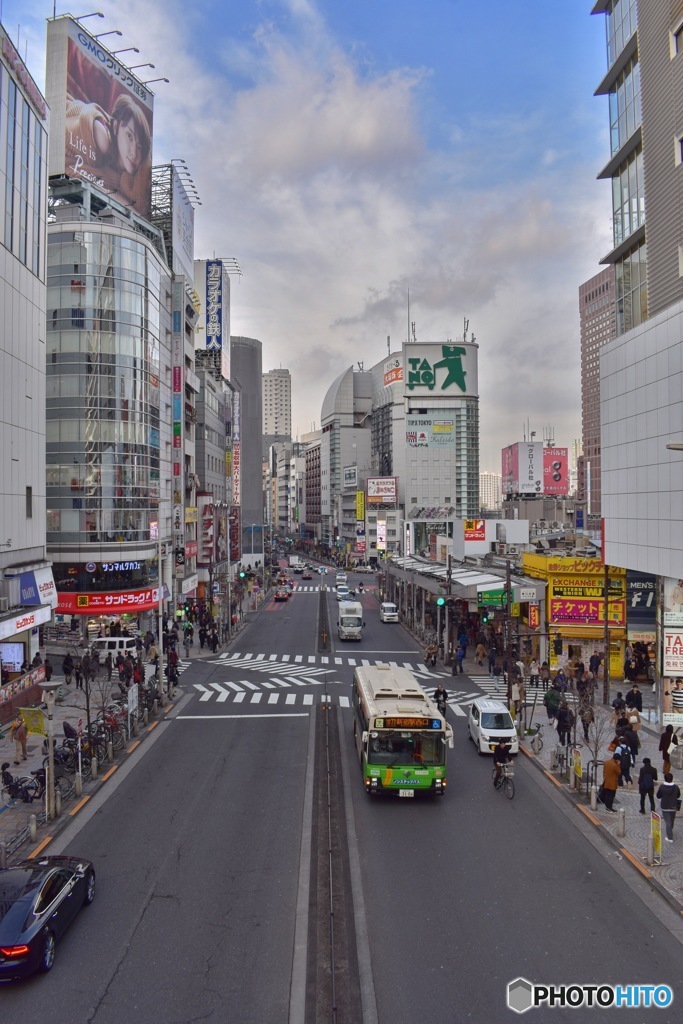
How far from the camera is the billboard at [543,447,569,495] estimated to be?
123688 millimetres

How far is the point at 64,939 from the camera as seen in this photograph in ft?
38.0

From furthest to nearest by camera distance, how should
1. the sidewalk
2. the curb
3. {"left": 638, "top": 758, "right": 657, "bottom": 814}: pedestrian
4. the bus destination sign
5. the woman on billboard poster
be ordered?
the woman on billboard poster < the bus destination sign < {"left": 638, "top": 758, "right": 657, "bottom": 814}: pedestrian < the sidewalk < the curb

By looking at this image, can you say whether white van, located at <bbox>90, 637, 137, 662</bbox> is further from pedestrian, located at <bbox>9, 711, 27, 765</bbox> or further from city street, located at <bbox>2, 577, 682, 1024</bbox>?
city street, located at <bbox>2, 577, 682, 1024</bbox>

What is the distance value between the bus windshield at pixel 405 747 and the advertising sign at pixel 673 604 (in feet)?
41.3

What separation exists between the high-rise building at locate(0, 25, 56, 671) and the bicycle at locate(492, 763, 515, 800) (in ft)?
61.7

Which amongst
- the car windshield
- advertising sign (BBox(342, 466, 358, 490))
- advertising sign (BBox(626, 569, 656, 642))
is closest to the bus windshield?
the car windshield

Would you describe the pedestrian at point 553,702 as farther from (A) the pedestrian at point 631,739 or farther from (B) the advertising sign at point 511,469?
(B) the advertising sign at point 511,469

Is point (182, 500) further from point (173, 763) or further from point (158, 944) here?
point (158, 944)

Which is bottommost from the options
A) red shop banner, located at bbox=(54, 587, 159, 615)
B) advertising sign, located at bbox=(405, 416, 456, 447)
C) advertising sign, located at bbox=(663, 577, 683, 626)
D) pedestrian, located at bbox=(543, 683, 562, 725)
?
pedestrian, located at bbox=(543, 683, 562, 725)

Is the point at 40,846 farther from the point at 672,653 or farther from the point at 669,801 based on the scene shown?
the point at 672,653

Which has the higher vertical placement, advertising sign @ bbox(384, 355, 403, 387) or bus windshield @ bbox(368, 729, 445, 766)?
advertising sign @ bbox(384, 355, 403, 387)

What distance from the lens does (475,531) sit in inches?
2475

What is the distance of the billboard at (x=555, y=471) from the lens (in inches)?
4870

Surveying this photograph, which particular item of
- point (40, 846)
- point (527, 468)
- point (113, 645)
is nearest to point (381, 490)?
point (527, 468)
